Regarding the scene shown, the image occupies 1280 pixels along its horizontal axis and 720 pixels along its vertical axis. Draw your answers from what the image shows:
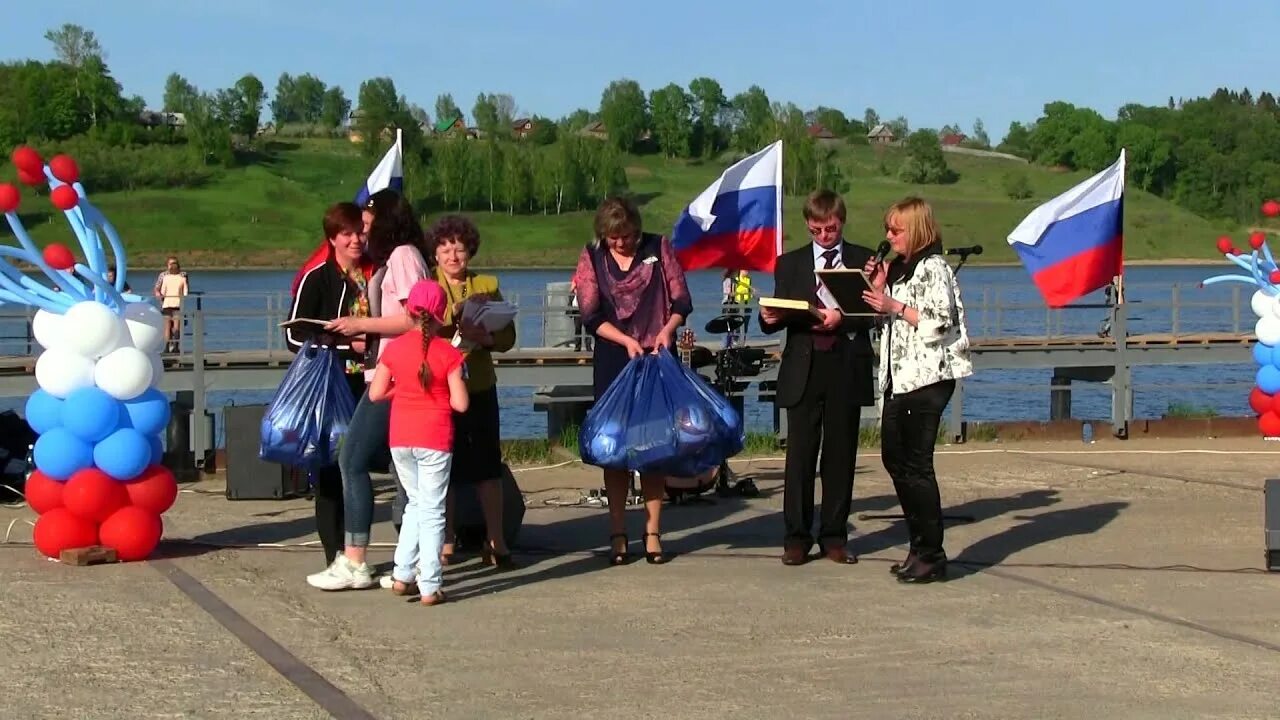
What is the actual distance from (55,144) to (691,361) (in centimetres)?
12191

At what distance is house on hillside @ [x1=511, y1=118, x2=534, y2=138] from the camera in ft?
486

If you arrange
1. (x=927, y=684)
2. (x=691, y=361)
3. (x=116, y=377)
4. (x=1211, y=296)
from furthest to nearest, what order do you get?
(x=1211, y=296), (x=691, y=361), (x=116, y=377), (x=927, y=684)

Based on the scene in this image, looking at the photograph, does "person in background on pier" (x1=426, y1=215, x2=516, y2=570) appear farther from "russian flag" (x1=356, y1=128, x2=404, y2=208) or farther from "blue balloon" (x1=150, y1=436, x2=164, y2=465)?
"russian flag" (x1=356, y1=128, x2=404, y2=208)

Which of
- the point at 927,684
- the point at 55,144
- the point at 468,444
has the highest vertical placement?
the point at 55,144

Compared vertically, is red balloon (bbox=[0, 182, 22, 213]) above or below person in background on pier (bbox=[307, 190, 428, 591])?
above

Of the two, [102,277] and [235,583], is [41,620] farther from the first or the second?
[102,277]

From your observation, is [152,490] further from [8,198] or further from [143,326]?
[8,198]

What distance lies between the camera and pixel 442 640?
21.4ft

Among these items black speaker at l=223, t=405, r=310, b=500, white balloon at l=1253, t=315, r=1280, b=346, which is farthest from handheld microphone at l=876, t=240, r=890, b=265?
white balloon at l=1253, t=315, r=1280, b=346

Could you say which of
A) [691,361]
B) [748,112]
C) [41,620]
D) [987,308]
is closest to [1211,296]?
[987,308]

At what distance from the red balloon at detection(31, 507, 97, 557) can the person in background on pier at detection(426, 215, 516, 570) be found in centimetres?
176

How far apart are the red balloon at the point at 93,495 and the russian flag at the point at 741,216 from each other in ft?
27.3

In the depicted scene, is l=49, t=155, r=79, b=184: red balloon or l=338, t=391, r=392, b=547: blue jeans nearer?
l=338, t=391, r=392, b=547: blue jeans

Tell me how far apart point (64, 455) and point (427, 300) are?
7.53 feet
